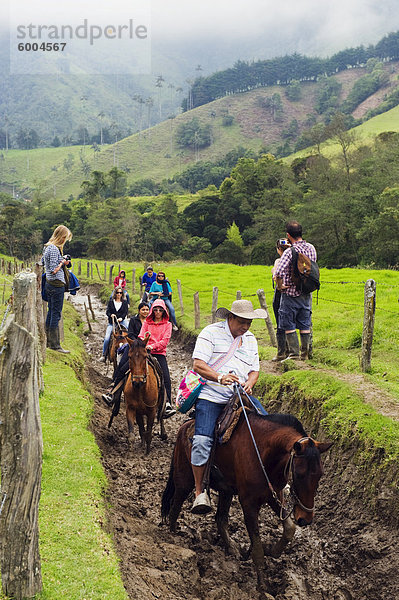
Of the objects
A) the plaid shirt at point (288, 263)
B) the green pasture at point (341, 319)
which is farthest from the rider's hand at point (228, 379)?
the plaid shirt at point (288, 263)

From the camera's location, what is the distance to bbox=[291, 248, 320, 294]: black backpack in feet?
33.6

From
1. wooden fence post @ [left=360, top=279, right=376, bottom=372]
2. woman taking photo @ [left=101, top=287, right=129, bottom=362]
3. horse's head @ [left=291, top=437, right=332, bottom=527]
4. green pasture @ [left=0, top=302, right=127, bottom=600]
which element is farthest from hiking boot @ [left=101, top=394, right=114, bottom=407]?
horse's head @ [left=291, top=437, right=332, bottom=527]

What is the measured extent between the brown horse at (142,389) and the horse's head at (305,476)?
4580 millimetres

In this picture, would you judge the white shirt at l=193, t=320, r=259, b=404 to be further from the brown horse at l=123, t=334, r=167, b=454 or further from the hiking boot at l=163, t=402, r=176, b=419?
the hiking boot at l=163, t=402, r=176, b=419

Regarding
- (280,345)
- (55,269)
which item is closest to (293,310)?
(280,345)

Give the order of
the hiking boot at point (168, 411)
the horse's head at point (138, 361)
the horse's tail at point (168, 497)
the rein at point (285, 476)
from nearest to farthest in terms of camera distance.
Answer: the rein at point (285, 476)
the horse's tail at point (168, 497)
the horse's head at point (138, 361)
the hiking boot at point (168, 411)

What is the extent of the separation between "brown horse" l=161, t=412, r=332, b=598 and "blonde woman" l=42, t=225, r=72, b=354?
617 cm

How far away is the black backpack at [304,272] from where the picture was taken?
10234 mm

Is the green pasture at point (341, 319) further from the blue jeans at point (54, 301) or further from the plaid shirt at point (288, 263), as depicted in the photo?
the blue jeans at point (54, 301)

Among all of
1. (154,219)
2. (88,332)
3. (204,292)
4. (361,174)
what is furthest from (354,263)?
(154,219)

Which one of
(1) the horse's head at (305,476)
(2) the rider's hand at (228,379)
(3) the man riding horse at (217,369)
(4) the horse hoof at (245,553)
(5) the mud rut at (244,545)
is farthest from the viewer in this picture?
(4) the horse hoof at (245,553)

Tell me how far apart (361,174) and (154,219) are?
2977 cm

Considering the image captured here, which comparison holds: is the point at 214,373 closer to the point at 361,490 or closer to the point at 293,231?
the point at 361,490

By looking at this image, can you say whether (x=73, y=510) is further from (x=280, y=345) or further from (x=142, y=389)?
A: (x=280, y=345)
